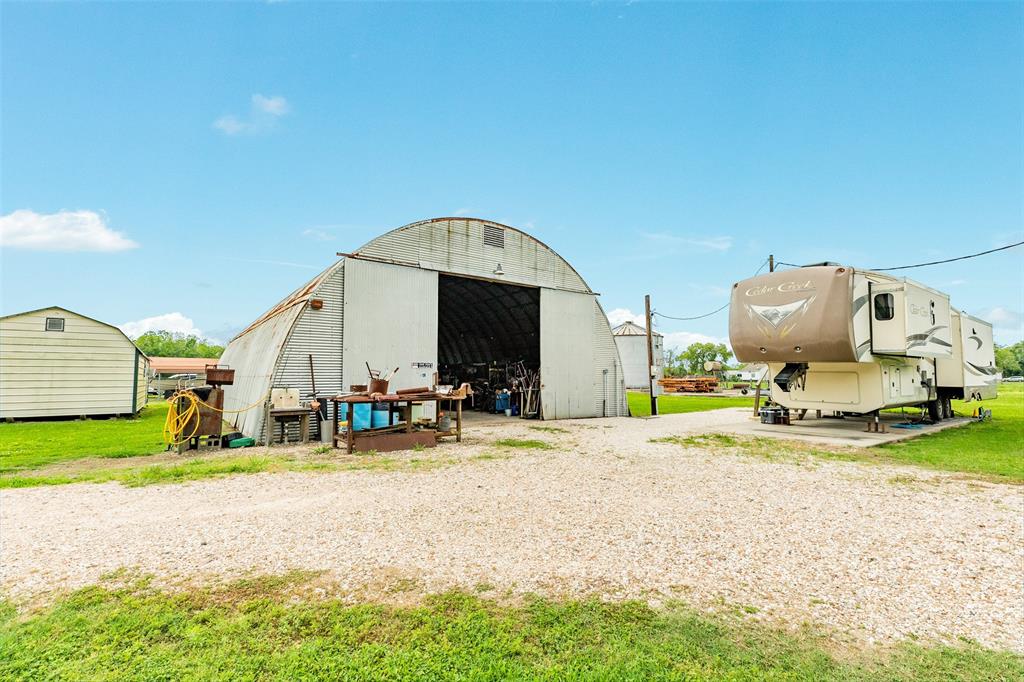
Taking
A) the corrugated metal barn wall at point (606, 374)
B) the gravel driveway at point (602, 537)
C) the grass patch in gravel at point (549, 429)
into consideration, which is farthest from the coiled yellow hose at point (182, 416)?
the corrugated metal barn wall at point (606, 374)

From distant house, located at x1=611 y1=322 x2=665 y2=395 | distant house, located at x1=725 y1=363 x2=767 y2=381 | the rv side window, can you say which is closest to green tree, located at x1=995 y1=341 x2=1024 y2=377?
distant house, located at x1=725 y1=363 x2=767 y2=381

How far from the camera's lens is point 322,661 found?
9.07 feet

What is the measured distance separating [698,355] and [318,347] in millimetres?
55876

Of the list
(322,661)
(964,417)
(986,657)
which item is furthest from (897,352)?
(322,661)

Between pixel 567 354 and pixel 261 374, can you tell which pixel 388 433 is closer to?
pixel 261 374

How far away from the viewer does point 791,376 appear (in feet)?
43.9

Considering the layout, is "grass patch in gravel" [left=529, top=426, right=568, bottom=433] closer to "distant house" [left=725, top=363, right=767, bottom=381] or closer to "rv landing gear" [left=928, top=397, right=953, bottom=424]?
"rv landing gear" [left=928, top=397, right=953, bottom=424]

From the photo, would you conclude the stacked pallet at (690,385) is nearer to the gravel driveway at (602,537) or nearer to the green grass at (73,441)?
the gravel driveway at (602,537)

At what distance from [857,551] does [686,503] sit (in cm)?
193

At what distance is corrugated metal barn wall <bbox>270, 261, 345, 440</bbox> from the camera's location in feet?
39.9

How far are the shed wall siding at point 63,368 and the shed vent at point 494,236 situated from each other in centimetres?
1553

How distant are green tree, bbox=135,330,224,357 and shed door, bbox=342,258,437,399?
73686mm

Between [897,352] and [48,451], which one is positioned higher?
[897,352]

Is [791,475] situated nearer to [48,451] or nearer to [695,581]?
[695,581]
